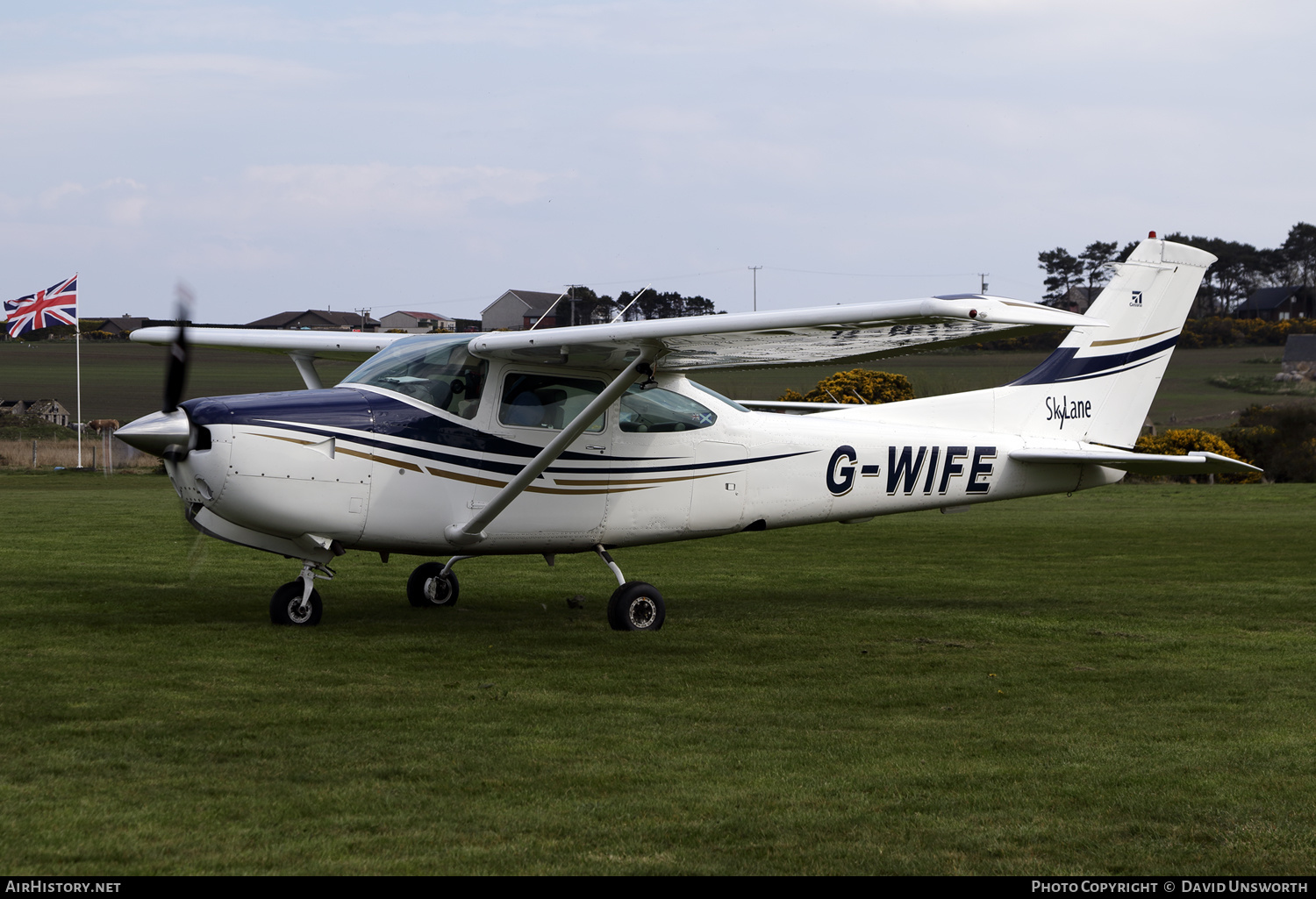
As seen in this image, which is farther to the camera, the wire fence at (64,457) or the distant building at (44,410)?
the distant building at (44,410)

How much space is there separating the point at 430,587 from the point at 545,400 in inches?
94.7

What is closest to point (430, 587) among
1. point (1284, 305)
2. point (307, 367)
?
point (307, 367)

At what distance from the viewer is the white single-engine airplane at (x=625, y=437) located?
8.94m

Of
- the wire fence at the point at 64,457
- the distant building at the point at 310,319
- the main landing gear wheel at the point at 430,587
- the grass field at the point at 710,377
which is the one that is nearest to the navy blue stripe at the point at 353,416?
the main landing gear wheel at the point at 430,587

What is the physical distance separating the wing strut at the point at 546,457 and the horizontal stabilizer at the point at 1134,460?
4.84m

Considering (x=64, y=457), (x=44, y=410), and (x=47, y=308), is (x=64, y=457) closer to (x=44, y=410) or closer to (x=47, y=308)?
(x=47, y=308)

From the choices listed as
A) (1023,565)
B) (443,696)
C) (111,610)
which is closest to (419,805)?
(443,696)

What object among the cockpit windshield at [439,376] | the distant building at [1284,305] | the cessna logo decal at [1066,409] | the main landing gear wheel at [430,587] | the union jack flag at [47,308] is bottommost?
the main landing gear wheel at [430,587]

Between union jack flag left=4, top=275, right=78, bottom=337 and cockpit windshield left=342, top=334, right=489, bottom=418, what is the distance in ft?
114

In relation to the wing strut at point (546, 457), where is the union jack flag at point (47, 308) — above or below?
above

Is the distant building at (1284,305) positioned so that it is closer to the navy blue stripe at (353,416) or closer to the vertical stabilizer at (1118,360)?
the vertical stabilizer at (1118,360)

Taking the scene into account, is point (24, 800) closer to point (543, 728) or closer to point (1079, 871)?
point (543, 728)

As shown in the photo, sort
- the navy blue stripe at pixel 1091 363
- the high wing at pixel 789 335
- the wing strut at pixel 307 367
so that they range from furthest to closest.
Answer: the navy blue stripe at pixel 1091 363 → the wing strut at pixel 307 367 → the high wing at pixel 789 335

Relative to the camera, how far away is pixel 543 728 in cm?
649
